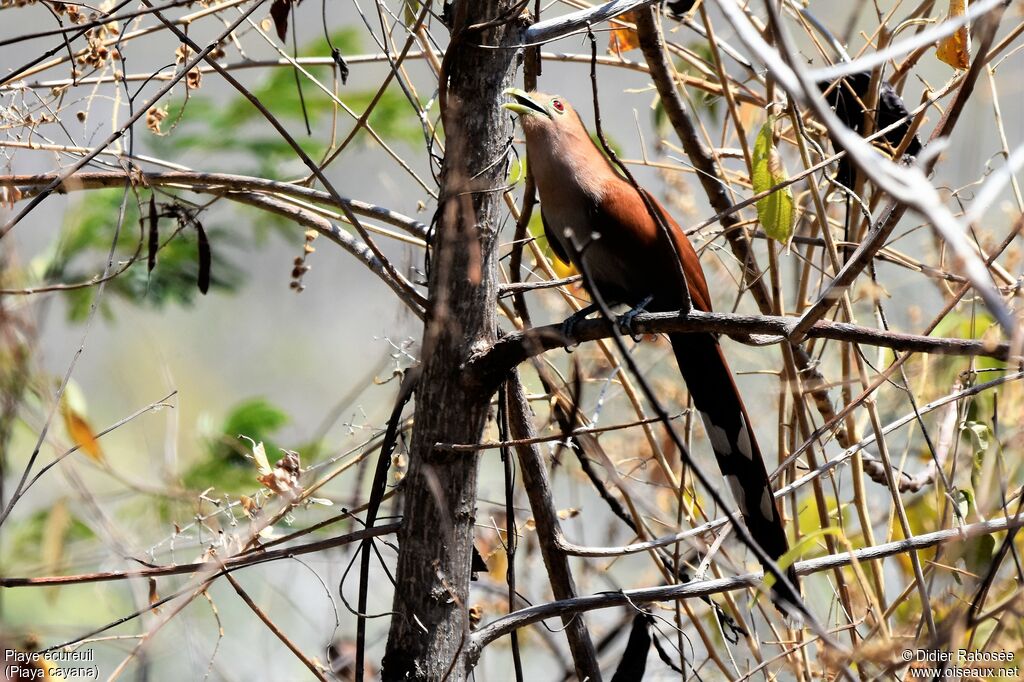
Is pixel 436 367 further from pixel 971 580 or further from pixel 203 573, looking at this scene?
pixel 971 580

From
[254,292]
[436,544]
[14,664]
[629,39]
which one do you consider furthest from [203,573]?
[254,292]

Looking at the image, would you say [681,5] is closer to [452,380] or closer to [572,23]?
[572,23]

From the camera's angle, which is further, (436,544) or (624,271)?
(624,271)

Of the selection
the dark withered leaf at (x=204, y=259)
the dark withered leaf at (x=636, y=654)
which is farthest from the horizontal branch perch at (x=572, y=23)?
the dark withered leaf at (x=636, y=654)

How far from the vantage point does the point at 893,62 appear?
2271 mm

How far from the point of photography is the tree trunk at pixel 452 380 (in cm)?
146

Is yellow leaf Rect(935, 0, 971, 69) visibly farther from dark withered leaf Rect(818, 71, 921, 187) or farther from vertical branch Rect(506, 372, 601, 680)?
vertical branch Rect(506, 372, 601, 680)

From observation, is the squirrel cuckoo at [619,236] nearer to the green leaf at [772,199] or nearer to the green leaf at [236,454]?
the green leaf at [772,199]

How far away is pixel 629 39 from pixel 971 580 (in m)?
1.61

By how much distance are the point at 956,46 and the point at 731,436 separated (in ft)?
3.15

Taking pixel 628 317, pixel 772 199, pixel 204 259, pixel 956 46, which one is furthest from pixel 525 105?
pixel 956 46

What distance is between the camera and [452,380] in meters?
1.47

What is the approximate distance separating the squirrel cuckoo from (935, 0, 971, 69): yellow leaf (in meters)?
0.68

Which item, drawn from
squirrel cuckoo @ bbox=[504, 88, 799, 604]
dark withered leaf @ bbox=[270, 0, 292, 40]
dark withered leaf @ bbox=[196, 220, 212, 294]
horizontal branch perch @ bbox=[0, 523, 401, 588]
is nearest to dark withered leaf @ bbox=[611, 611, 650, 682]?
squirrel cuckoo @ bbox=[504, 88, 799, 604]
